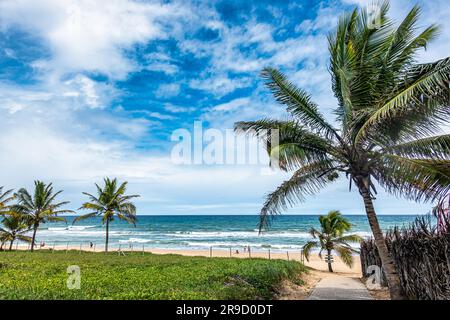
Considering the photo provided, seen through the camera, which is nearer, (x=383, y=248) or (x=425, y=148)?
(x=425, y=148)

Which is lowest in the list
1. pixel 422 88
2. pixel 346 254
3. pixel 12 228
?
pixel 346 254

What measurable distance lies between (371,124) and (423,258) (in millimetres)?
3848

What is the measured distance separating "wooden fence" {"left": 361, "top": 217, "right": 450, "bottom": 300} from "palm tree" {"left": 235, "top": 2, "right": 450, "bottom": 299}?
0.81 meters

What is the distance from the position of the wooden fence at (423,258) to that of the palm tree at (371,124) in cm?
81

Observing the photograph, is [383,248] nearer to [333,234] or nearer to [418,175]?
[418,175]

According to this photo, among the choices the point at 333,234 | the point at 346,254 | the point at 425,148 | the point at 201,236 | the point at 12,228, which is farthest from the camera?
the point at 201,236

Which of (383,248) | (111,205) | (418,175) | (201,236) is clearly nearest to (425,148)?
(418,175)

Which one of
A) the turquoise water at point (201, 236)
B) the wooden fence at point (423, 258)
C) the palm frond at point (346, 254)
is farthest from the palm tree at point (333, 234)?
the wooden fence at point (423, 258)

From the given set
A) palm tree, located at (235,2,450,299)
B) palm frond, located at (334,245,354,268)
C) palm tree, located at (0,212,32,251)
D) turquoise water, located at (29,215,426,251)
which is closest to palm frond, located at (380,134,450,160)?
palm tree, located at (235,2,450,299)

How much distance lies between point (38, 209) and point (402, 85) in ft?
103

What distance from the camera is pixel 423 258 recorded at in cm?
711
